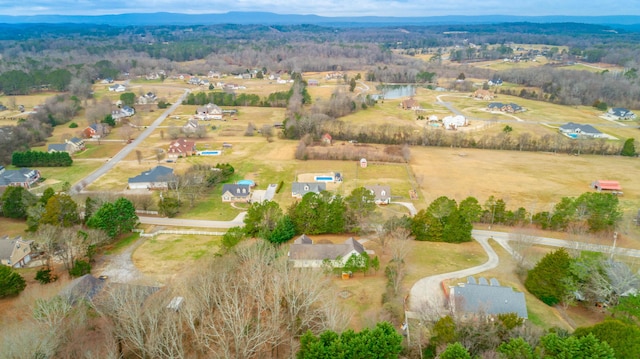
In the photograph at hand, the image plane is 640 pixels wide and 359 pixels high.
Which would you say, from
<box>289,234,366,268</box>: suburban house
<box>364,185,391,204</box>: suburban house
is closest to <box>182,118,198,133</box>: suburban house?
<box>364,185,391,204</box>: suburban house

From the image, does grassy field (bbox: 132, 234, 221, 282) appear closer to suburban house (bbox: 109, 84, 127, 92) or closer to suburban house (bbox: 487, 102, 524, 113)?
suburban house (bbox: 487, 102, 524, 113)

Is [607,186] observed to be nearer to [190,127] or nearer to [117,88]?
[190,127]

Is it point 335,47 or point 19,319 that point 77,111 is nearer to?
point 19,319

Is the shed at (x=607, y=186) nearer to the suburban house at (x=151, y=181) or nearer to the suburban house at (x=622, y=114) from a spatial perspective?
the suburban house at (x=622, y=114)

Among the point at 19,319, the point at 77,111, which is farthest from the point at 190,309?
the point at 77,111

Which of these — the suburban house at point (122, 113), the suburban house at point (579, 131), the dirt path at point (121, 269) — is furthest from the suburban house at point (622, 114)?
the suburban house at point (122, 113)

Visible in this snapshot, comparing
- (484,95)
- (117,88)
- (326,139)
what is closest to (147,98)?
(117,88)
